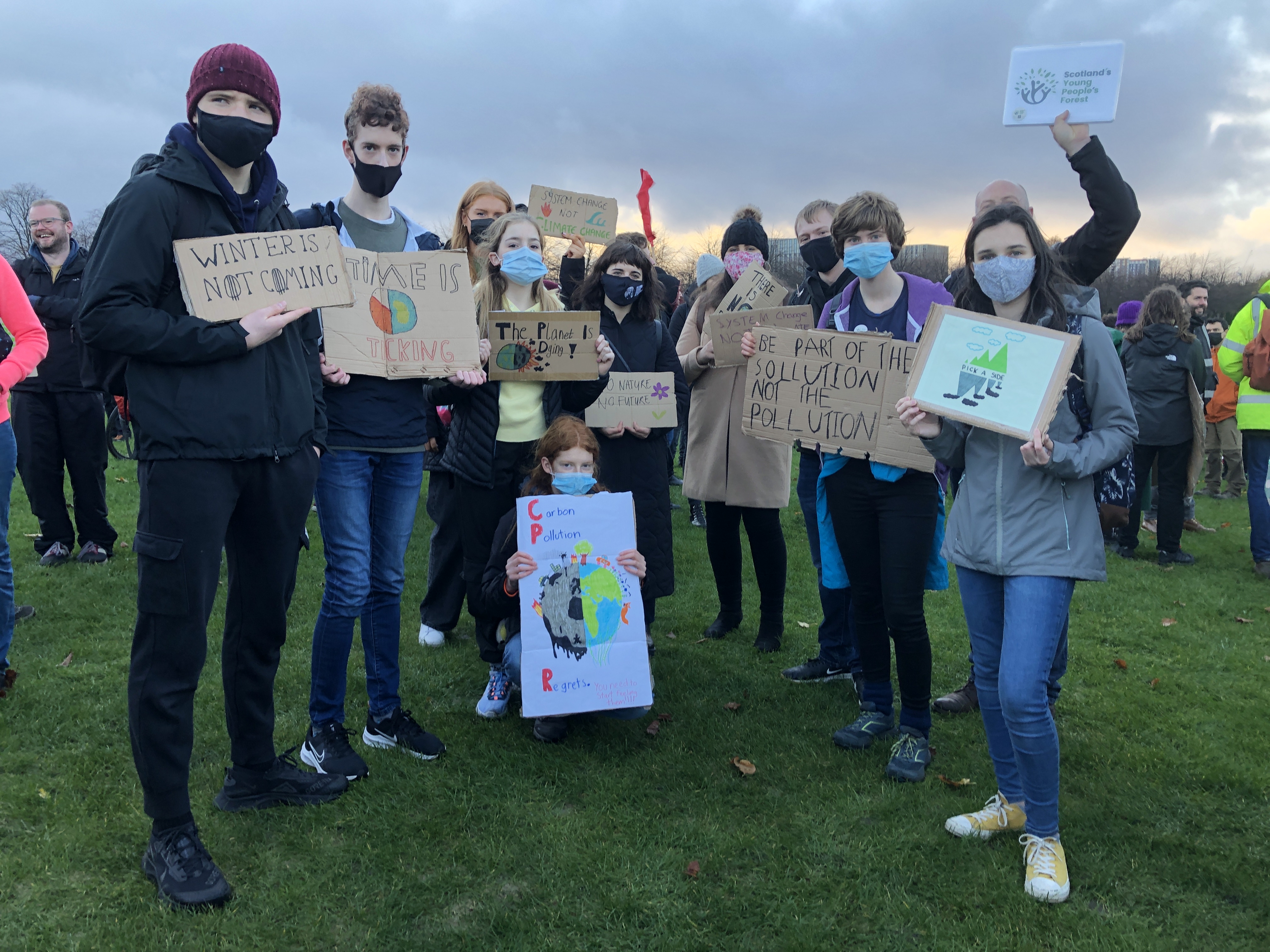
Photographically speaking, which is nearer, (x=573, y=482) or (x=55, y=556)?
(x=573, y=482)

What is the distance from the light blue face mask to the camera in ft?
10.4

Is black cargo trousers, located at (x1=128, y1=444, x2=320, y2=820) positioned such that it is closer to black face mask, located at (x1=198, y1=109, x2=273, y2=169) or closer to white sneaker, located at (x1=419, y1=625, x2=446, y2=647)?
black face mask, located at (x1=198, y1=109, x2=273, y2=169)

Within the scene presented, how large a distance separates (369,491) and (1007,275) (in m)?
2.73

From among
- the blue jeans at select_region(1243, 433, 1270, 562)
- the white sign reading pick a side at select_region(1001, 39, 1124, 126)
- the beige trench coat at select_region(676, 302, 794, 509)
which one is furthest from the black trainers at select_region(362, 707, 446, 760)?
the blue jeans at select_region(1243, 433, 1270, 562)

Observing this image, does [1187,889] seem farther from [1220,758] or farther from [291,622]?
[291,622]

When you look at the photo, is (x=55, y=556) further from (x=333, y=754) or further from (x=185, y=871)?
(x=185, y=871)

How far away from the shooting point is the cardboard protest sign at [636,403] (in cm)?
512

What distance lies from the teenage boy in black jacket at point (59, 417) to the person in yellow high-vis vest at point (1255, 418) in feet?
33.2

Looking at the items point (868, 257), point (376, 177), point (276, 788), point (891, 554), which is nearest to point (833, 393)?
point (868, 257)

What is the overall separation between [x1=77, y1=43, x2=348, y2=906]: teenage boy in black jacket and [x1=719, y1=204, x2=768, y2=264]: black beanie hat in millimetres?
3268

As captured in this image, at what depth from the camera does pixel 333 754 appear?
381 cm

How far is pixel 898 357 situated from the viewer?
13.0 ft

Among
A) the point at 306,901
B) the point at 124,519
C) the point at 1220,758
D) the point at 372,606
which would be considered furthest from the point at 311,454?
the point at 124,519

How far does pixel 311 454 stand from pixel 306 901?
157cm
